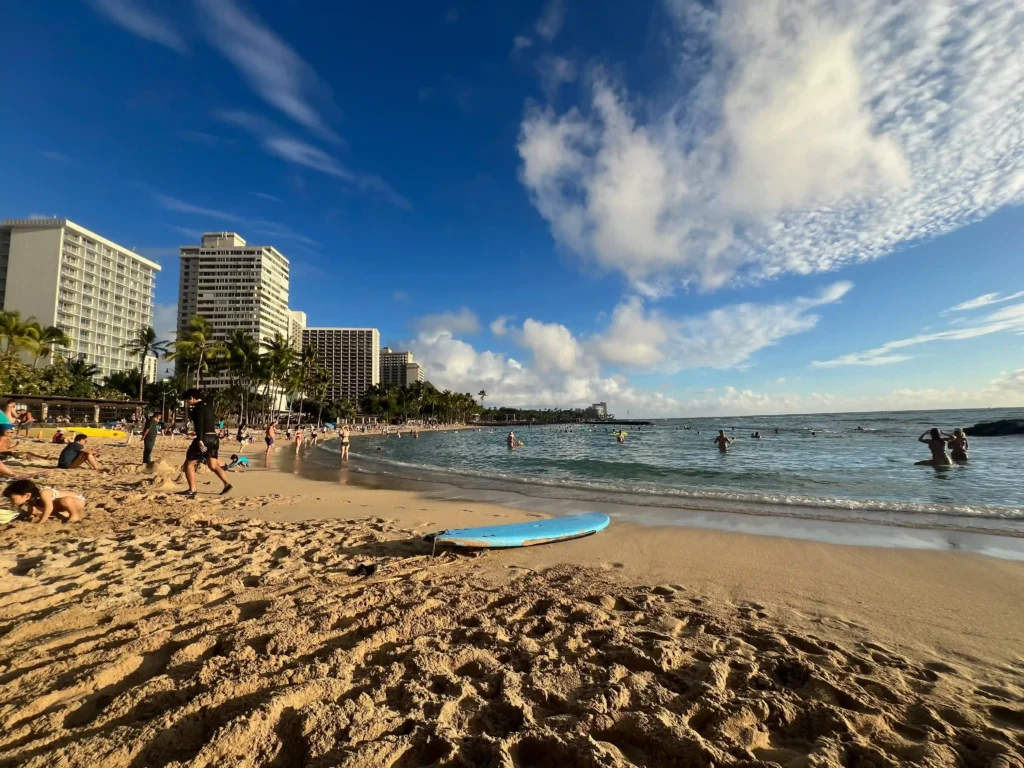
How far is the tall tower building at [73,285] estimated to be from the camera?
93.8m

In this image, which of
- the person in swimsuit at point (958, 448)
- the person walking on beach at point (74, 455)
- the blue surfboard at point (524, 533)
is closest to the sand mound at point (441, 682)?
the blue surfboard at point (524, 533)

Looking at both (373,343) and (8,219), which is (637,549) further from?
(373,343)

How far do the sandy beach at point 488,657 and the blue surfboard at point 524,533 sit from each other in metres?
0.22

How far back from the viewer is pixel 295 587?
13.8ft

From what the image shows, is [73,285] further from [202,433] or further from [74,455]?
[202,433]

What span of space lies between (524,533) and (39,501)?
6.69 meters

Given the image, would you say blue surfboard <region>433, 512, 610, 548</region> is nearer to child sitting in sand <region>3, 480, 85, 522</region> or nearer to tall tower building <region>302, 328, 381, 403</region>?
child sitting in sand <region>3, 480, 85, 522</region>

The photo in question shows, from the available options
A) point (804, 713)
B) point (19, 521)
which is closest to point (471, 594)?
point (804, 713)

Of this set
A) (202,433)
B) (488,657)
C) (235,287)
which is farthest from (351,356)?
(488,657)

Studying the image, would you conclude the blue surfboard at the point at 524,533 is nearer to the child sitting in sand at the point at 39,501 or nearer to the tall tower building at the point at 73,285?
the child sitting in sand at the point at 39,501

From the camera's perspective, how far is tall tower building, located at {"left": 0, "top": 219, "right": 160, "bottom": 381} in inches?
3691

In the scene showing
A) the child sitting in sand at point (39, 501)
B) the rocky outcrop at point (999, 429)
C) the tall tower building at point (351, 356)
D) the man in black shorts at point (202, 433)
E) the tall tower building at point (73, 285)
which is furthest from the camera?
the tall tower building at point (351, 356)

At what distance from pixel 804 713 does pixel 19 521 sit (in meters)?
9.04

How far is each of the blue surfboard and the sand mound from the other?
118 cm
